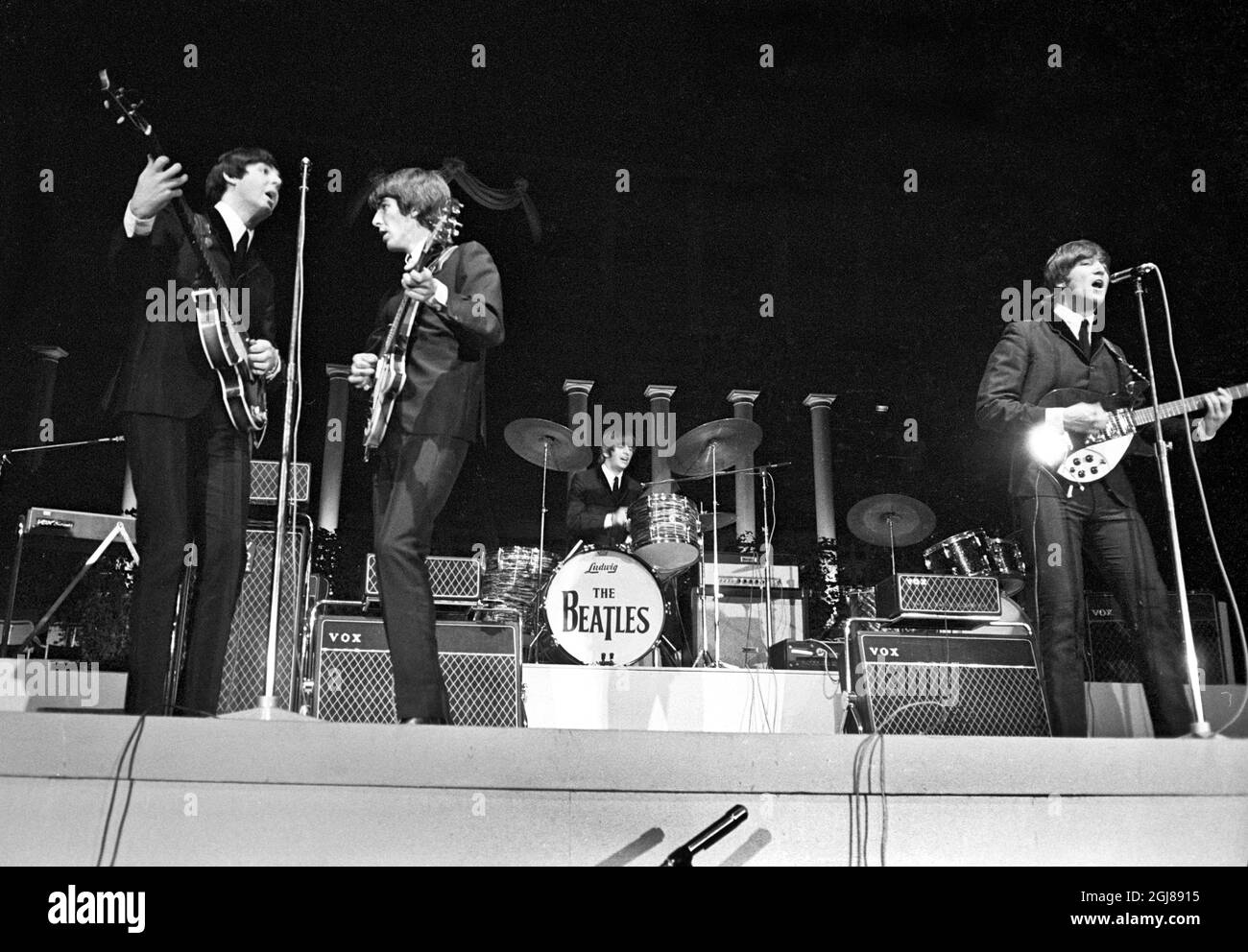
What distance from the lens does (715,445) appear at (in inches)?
297

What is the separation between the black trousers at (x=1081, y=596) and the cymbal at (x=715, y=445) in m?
3.28

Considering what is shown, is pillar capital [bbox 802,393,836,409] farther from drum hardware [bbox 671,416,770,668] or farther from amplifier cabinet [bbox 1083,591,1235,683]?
amplifier cabinet [bbox 1083,591,1235,683]

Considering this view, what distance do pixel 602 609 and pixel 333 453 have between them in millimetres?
7353

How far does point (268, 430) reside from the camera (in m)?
10.8

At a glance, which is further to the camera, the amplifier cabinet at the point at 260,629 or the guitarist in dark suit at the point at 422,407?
the amplifier cabinet at the point at 260,629

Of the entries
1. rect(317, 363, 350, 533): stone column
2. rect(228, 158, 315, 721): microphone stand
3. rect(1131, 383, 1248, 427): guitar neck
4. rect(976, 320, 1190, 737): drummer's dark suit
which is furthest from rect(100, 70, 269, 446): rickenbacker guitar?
rect(317, 363, 350, 533): stone column

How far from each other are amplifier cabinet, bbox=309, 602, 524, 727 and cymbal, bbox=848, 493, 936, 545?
5.07 m

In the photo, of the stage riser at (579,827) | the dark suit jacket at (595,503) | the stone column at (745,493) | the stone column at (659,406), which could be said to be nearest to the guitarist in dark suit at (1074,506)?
the stage riser at (579,827)

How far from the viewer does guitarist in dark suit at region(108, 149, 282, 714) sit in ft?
11.5

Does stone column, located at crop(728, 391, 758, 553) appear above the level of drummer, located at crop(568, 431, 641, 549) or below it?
above

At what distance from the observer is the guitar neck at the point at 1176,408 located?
414cm

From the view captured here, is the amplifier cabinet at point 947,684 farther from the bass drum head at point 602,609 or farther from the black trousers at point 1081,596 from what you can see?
the bass drum head at point 602,609

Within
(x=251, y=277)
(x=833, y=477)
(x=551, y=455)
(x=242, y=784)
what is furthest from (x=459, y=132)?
(x=833, y=477)
